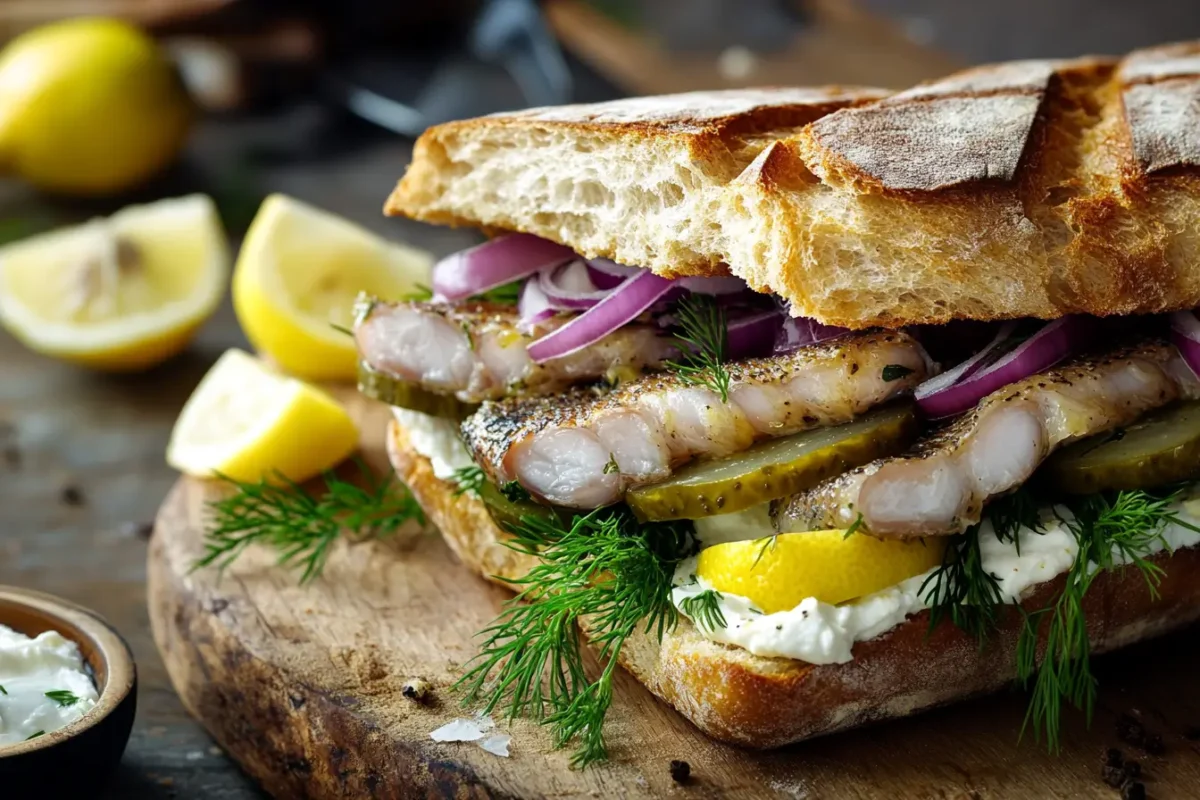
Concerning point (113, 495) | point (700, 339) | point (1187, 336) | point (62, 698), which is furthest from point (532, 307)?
point (113, 495)

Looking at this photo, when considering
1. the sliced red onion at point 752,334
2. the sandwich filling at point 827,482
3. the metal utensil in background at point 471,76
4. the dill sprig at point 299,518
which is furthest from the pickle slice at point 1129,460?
the metal utensil in background at point 471,76

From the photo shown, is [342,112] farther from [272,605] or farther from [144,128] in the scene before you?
[272,605]

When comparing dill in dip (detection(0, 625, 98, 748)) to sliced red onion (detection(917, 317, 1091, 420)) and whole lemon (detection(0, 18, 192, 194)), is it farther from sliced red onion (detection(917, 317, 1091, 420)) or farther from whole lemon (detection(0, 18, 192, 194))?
whole lemon (detection(0, 18, 192, 194))

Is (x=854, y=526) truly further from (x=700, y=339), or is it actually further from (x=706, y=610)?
(x=700, y=339)

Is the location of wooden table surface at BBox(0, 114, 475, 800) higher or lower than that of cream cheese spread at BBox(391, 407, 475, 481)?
lower

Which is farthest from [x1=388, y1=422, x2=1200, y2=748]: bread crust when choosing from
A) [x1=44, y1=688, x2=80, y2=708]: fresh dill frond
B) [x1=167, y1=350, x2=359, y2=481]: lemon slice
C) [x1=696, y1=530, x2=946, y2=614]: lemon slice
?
[x1=167, y1=350, x2=359, y2=481]: lemon slice

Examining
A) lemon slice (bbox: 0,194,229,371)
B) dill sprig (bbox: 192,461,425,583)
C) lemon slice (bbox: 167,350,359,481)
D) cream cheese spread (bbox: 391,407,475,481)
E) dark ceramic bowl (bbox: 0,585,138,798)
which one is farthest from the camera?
lemon slice (bbox: 0,194,229,371)

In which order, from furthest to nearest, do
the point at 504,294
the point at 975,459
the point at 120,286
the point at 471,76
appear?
the point at 471,76
the point at 120,286
the point at 504,294
the point at 975,459
